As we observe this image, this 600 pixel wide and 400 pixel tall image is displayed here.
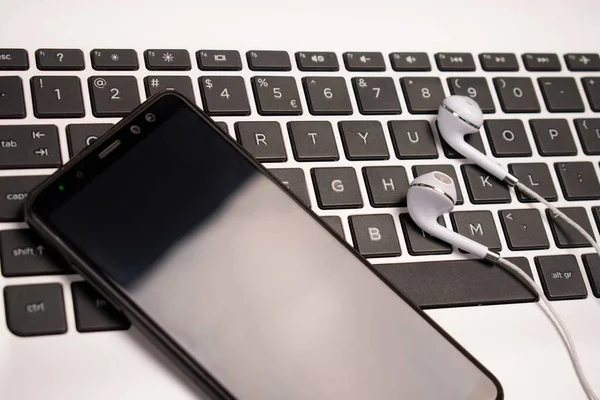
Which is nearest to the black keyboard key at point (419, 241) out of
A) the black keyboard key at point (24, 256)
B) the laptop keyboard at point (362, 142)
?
the laptop keyboard at point (362, 142)

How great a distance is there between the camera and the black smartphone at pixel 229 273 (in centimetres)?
37

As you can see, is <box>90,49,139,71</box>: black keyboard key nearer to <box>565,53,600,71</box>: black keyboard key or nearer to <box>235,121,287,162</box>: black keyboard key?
<box>235,121,287,162</box>: black keyboard key

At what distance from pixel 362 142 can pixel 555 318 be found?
0.17m

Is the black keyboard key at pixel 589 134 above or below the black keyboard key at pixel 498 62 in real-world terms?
below

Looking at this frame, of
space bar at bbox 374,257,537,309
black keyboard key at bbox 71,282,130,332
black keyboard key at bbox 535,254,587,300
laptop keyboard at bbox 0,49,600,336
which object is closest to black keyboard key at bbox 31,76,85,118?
laptop keyboard at bbox 0,49,600,336

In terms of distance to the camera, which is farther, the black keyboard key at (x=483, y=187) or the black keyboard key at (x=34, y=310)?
the black keyboard key at (x=483, y=187)

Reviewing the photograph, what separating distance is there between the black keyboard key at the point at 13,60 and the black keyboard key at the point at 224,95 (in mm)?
109

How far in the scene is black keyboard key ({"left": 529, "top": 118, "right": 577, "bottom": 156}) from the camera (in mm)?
500

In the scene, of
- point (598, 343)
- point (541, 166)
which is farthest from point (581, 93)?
point (598, 343)

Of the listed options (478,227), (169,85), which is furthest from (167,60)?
(478,227)

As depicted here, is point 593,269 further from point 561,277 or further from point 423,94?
point 423,94

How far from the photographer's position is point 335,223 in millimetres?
430

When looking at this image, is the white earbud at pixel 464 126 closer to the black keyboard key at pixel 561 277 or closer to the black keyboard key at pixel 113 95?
the black keyboard key at pixel 561 277

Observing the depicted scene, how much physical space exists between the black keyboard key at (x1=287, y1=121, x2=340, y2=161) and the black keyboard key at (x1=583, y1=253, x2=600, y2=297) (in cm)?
18
